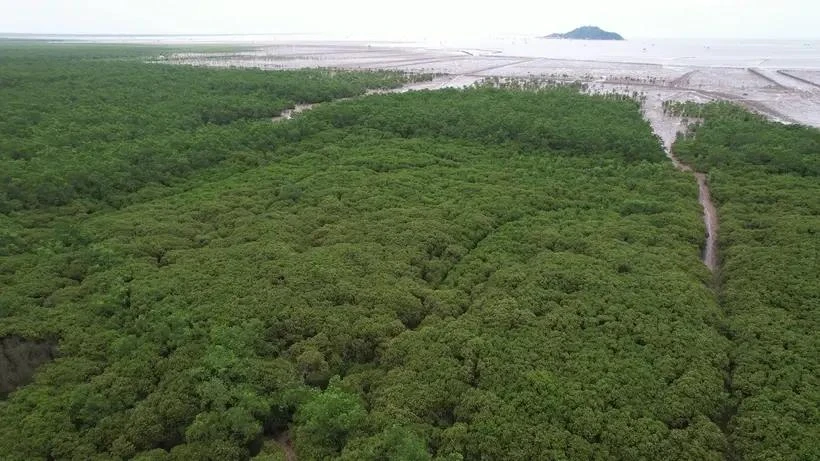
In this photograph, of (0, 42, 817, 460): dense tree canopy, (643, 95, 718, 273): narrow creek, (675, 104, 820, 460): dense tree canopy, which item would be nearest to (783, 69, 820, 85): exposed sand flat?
(643, 95, 718, 273): narrow creek

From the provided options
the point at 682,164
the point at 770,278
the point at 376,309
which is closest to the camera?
the point at 376,309

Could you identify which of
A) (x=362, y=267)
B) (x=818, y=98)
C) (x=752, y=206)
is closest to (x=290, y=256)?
(x=362, y=267)

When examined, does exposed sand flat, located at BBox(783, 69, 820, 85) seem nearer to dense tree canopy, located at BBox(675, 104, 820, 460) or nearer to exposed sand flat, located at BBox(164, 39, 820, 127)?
exposed sand flat, located at BBox(164, 39, 820, 127)

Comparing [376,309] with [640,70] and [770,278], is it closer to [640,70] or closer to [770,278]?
[770,278]

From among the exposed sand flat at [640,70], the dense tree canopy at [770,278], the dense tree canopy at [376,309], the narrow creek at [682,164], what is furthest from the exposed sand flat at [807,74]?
the dense tree canopy at [376,309]

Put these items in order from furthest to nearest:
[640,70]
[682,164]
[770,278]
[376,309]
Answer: [640,70] < [682,164] < [770,278] < [376,309]

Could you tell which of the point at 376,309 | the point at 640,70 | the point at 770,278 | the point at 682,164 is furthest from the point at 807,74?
the point at 376,309

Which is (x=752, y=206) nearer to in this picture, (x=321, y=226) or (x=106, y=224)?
(x=321, y=226)

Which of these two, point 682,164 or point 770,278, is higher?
point 682,164

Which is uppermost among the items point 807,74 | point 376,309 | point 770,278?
point 807,74

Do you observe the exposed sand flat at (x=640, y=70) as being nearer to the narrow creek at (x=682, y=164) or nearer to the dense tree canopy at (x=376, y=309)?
the narrow creek at (x=682, y=164)
